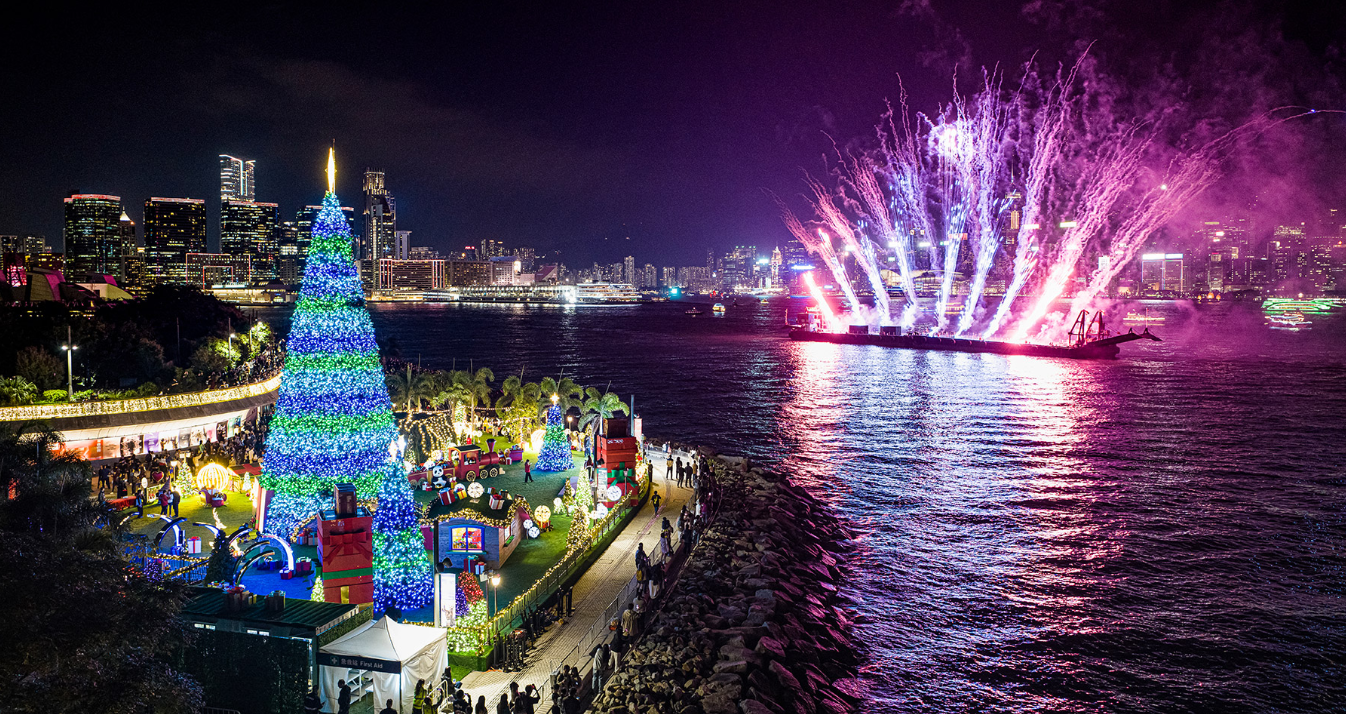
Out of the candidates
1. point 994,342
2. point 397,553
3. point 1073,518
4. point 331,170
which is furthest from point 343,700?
point 994,342

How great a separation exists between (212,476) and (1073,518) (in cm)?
2667

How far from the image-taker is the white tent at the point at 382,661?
10.8 m

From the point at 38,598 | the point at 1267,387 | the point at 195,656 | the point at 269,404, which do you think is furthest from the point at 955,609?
the point at 1267,387

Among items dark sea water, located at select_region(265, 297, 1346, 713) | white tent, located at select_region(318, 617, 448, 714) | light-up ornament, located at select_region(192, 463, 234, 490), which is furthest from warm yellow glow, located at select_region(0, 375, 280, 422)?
dark sea water, located at select_region(265, 297, 1346, 713)

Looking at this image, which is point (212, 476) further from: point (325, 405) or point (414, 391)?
point (414, 391)

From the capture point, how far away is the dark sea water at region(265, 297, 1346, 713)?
656 inches

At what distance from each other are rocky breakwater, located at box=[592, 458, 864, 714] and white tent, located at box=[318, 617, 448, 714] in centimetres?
260

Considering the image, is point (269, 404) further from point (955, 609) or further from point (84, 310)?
point (84, 310)

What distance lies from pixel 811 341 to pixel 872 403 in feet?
179

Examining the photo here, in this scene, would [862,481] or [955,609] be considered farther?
[862,481]

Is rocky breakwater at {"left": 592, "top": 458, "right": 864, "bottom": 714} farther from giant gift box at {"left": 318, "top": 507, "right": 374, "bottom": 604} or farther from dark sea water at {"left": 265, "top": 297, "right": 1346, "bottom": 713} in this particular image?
giant gift box at {"left": 318, "top": 507, "right": 374, "bottom": 604}

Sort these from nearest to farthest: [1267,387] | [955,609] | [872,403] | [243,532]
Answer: [243,532]
[955,609]
[872,403]
[1267,387]

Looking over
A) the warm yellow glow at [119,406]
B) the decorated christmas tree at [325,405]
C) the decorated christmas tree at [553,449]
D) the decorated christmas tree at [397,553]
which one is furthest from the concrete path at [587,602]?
the warm yellow glow at [119,406]

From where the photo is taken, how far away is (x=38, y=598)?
6539mm
